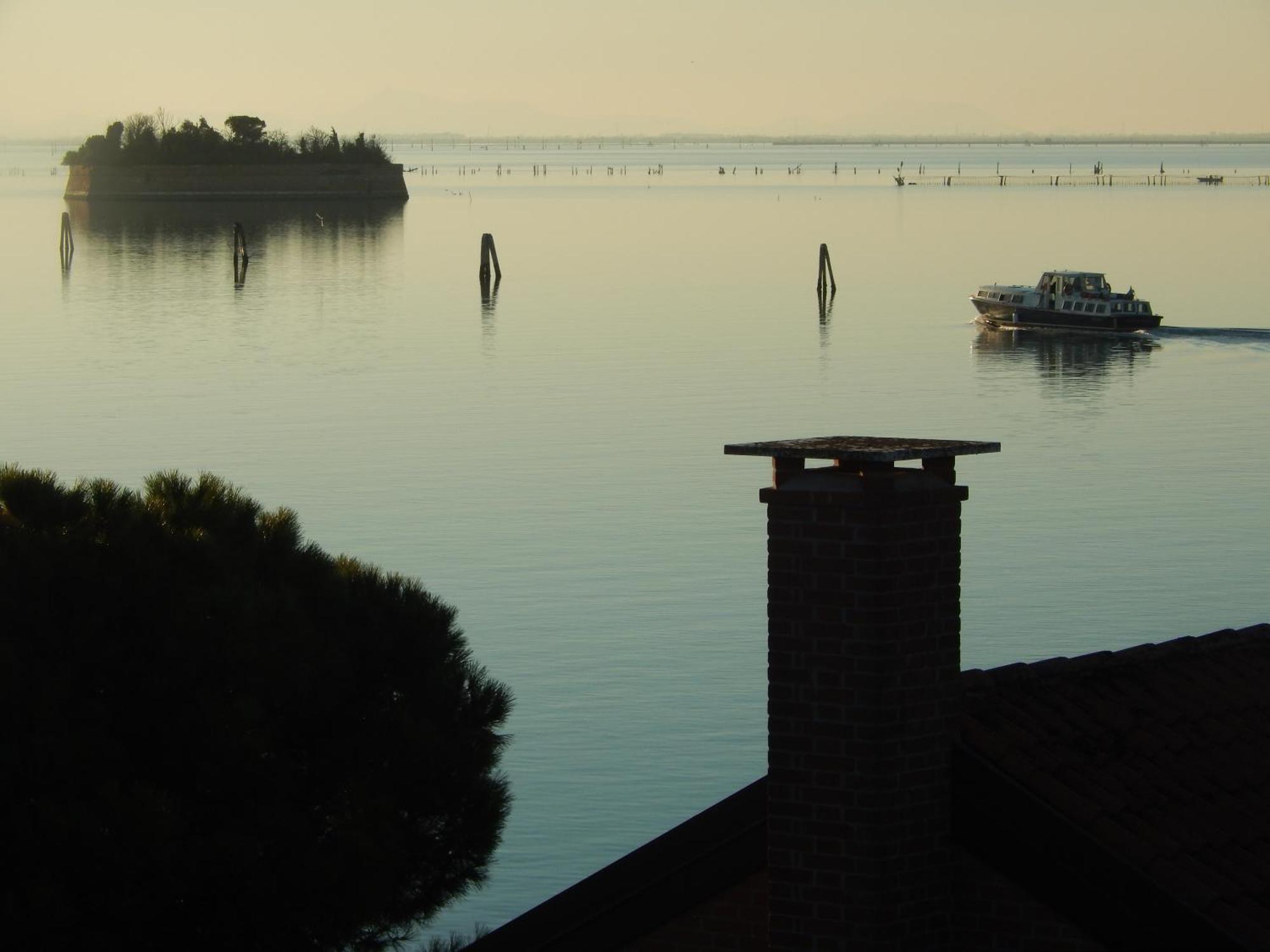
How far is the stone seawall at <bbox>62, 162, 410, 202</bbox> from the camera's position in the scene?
597 ft

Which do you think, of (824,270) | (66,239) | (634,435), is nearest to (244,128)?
(66,239)

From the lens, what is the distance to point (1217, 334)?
257 feet

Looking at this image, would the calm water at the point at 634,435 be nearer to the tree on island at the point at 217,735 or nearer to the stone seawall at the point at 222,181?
the tree on island at the point at 217,735

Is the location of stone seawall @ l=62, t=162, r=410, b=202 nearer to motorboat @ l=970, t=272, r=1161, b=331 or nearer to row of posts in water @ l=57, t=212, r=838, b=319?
row of posts in water @ l=57, t=212, r=838, b=319

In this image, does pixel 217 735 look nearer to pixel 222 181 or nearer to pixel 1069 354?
pixel 1069 354

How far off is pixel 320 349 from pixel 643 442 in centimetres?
2801

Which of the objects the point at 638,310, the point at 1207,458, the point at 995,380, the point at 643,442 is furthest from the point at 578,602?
the point at 638,310

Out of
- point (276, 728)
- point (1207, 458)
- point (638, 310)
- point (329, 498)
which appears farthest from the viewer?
point (638, 310)

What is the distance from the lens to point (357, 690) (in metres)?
14.3

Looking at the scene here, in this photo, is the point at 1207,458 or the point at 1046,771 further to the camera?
the point at 1207,458

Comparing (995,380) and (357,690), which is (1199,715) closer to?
(357,690)

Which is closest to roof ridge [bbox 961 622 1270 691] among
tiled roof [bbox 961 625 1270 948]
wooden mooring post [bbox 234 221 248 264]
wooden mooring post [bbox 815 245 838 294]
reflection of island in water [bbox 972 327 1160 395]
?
tiled roof [bbox 961 625 1270 948]

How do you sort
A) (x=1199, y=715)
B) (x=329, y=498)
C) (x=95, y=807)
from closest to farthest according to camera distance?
(x=1199, y=715) → (x=95, y=807) → (x=329, y=498)

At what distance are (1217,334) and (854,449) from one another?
237 feet
